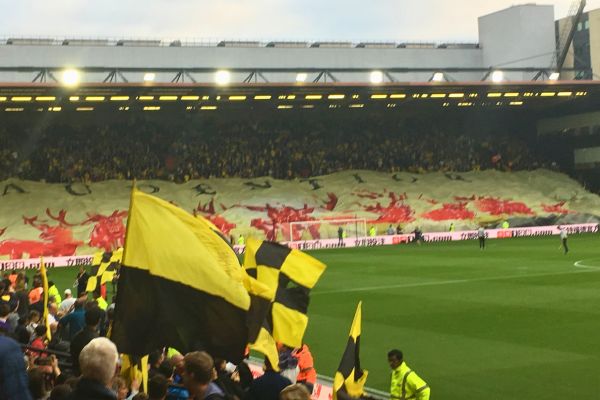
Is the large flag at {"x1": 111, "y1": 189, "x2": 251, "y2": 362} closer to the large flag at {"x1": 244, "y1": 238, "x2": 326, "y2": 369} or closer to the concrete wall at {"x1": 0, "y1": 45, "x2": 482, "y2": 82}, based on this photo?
the large flag at {"x1": 244, "y1": 238, "x2": 326, "y2": 369}

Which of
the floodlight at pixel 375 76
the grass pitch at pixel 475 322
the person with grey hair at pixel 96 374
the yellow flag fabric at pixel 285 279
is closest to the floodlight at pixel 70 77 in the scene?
the floodlight at pixel 375 76

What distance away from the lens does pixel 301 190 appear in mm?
66812

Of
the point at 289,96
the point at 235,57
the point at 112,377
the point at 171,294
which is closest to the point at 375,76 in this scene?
the point at 289,96

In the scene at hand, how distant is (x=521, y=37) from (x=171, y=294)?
243ft

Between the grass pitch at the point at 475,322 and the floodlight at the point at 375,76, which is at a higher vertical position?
the floodlight at the point at 375,76

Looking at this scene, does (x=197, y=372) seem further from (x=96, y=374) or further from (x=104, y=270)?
(x=104, y=270)

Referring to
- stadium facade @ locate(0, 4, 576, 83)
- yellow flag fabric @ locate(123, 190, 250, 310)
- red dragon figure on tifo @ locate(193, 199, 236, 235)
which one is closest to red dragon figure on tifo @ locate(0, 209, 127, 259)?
red dragon figure on tifo @ locate(193, 199, 236, 235)

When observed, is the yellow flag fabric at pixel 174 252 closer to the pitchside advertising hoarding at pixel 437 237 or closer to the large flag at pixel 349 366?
the large flag at pixel 349 366

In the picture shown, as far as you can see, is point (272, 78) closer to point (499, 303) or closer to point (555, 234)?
point (555, 234)

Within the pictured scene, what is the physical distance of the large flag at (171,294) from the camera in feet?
23.4

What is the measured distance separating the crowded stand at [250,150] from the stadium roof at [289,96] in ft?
7.52

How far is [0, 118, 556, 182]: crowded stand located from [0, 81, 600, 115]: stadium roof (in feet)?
7.52

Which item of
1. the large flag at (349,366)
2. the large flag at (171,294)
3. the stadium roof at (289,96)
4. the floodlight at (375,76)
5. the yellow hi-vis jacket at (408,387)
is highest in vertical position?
the floodlight at (375,76)

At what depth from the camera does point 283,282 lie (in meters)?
10.6
